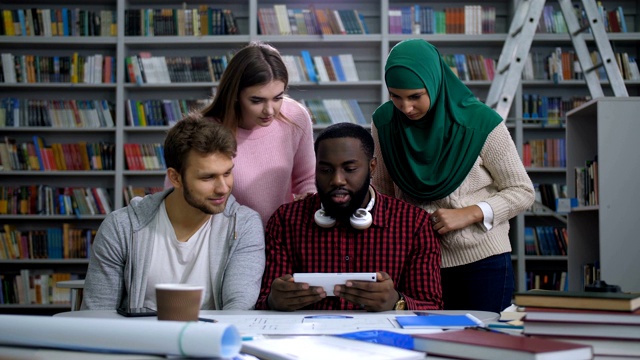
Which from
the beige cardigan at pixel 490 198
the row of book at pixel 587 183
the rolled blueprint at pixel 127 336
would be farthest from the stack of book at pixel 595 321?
the row of book at pixel 587 183

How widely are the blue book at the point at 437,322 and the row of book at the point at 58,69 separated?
4.60 meters

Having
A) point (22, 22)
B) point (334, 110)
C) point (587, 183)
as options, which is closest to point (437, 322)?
point (587, 183)

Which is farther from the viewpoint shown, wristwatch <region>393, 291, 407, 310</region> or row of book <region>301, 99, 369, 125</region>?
row of book <region>301, 99, 369, 125</region>

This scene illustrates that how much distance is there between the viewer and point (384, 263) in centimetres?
198

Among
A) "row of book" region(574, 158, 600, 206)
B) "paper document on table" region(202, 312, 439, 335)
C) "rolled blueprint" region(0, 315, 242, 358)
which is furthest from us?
"row of book" region(574, 158, 600, 206)

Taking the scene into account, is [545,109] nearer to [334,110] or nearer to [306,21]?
[334,110]

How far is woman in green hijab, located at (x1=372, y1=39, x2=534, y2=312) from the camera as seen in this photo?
2.12 m

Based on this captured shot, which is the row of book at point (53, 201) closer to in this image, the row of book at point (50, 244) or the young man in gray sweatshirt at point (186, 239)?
the row of book at point (50, 244)

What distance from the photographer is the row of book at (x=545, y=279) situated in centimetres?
533

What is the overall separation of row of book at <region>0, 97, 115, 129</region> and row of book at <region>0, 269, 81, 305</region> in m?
1.17

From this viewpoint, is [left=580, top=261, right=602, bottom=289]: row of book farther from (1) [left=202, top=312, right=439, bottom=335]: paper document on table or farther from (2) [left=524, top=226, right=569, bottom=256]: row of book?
(1) [left=202, top=312, right=439, bottom=335]: paper document on table

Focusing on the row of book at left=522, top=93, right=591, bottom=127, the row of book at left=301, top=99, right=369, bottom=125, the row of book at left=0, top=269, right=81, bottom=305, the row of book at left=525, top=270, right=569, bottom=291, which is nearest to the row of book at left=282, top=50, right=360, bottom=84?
the row of book at left=301, top=99, right=369, bottom=125

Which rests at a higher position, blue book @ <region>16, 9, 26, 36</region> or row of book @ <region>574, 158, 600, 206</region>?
blue book @ <region>16, 9, 26, 36</region>

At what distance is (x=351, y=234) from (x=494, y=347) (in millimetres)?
1015
